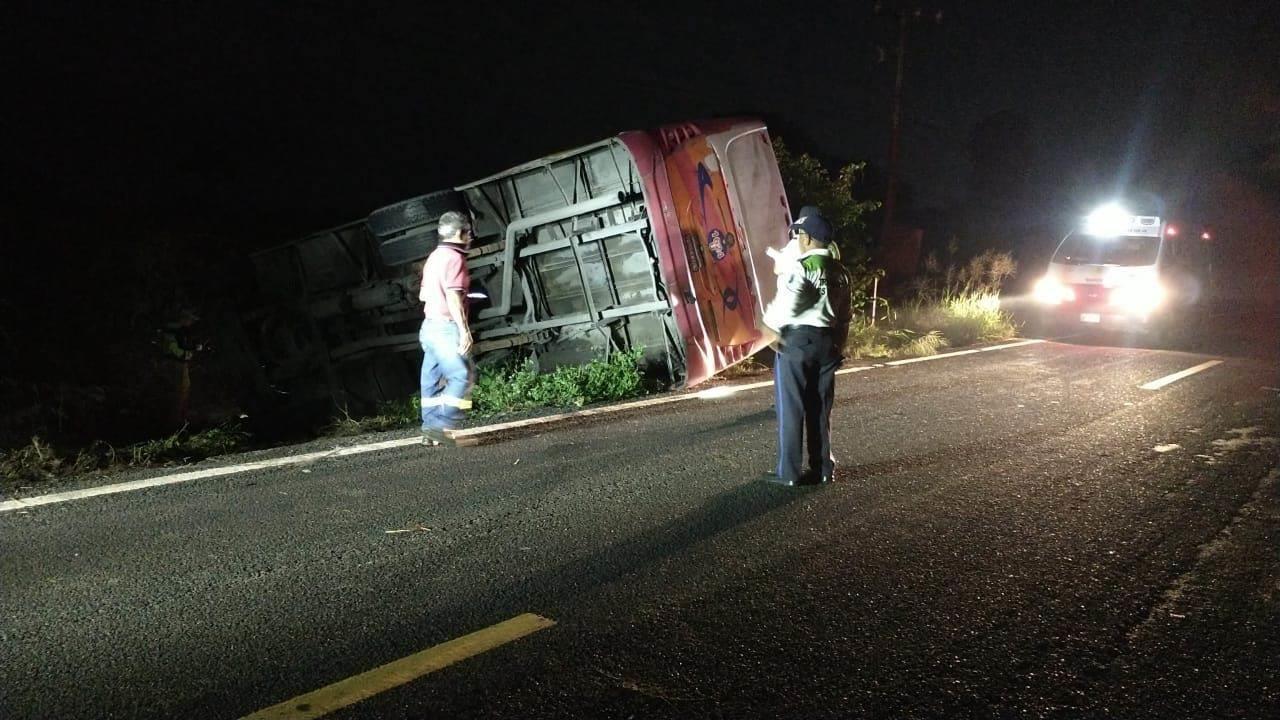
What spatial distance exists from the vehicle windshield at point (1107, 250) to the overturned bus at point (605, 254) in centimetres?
813

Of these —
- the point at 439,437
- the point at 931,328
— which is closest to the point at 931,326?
the point at 931,328

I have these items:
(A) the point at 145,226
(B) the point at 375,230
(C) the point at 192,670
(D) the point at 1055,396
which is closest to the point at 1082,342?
(D) the point at 1055,396

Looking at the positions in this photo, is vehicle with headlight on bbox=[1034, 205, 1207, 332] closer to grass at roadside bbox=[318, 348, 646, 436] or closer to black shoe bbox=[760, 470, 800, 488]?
grass at roadside bbox=[318, 348, 646, 436]

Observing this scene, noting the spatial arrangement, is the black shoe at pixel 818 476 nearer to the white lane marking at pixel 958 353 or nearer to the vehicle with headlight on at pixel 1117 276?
the white lane marking at pixel 958 353

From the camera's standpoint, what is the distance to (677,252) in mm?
8008

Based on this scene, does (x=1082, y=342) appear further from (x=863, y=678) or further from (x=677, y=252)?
(x=863, y=678)

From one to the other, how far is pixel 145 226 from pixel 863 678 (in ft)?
44.6

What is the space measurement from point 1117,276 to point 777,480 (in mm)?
11444

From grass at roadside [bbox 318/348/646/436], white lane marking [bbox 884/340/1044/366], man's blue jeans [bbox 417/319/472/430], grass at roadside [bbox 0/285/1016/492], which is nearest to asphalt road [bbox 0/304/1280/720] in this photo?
man's blue jeans [bbox 417/319/472/430]

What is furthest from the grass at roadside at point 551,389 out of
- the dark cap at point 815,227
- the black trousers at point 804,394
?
the dark cap at point 815,227

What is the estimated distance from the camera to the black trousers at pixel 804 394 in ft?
16.6

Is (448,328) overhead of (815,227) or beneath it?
beneath

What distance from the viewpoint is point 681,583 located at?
11.8 feet

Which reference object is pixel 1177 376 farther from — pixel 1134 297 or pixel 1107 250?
pixel 1107 250
